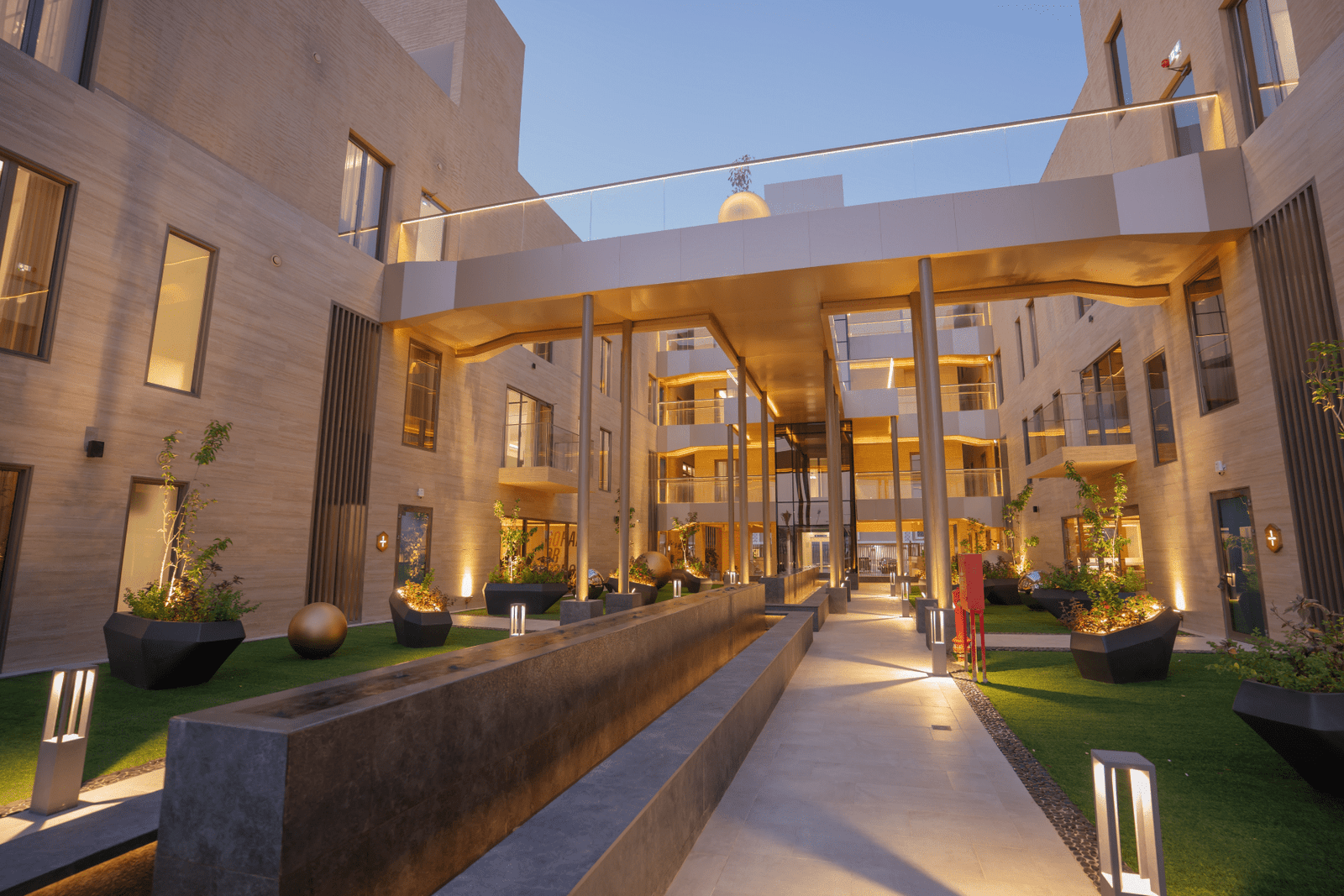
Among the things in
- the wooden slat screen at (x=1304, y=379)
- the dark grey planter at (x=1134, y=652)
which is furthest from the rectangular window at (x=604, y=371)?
the dark grey planter at (x=1134, y=652)

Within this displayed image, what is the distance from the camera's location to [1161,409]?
42.4ft

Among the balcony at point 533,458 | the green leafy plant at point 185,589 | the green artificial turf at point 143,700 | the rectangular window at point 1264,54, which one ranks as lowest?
the green artificial turf at point 143,700

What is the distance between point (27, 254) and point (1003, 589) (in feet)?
64.1

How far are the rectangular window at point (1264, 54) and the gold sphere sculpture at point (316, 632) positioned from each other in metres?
14.3

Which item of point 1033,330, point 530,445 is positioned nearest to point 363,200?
point 530,445

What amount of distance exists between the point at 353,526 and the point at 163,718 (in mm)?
7441

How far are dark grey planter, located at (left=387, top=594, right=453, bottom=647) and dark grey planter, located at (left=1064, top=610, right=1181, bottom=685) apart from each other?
27.6 ft

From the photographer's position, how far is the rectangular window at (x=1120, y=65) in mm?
14105

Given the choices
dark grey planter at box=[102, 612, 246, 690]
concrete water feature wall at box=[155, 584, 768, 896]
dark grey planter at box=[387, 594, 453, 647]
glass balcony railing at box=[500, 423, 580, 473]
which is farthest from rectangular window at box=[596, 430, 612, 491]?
concrete water feature wall at box=[155, 584, 768, 896]

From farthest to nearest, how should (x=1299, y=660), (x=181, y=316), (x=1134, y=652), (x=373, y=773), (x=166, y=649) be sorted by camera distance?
(x=181, y=316) < (x=1134, y=652) < (x=166, y=649) < (x=1299, y=660) < (x=373, y=773)

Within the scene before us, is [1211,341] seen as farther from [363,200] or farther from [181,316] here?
[181,316]

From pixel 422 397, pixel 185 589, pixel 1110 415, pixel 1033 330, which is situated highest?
pixel 1033 330

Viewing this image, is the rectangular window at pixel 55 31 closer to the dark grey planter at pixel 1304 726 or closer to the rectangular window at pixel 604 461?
the dark grey planter at pixel 1304 726

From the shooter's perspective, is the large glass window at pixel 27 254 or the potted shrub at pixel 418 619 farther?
the potted shrub at pixel 418 619
